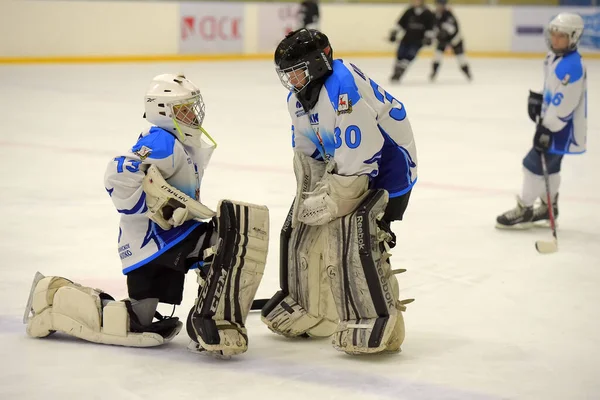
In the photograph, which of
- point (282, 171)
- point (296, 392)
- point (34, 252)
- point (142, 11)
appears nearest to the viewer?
Answer: point (296, 392)

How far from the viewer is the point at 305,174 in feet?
11.4

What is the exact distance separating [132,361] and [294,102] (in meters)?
1.03

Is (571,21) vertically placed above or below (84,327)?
above

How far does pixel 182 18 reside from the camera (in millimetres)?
15500

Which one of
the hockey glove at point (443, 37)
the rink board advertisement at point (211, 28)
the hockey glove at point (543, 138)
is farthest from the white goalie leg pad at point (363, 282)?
the rink board advertisement at point (211, 28)

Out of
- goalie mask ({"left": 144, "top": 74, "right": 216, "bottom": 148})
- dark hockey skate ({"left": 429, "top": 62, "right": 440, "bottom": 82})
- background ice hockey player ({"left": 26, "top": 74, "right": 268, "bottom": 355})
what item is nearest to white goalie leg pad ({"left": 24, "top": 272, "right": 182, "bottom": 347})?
background ice hockey player ({"left": 26, "top": 74, "right": 268, "bottom": 355})

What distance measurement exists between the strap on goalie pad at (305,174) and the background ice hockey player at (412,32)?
1035 cm

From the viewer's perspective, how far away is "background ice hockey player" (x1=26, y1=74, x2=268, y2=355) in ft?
10.7

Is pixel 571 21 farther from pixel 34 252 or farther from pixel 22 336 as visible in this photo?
pixel 22 336

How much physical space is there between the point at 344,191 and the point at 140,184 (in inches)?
26.3

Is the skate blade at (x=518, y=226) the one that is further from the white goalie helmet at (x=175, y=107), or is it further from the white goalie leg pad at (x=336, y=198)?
the white goalie helmet at (x=175, y=107)

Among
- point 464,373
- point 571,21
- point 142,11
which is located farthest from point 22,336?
point 142,11

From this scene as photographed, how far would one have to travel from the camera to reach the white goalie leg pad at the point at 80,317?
3.37 meters

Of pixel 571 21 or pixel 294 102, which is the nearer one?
pixel 294 102
